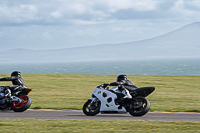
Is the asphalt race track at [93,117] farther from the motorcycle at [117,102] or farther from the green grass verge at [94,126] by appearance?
the green grass verge at [94,126]

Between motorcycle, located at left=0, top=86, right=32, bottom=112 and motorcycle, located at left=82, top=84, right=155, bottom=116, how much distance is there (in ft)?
9.93

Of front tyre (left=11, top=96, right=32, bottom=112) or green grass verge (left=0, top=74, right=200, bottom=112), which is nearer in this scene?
front tyre (left=11, top=96, right=32, bottom=112)

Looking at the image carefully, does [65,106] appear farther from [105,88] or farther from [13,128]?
[13,128]

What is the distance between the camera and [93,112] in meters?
13.2

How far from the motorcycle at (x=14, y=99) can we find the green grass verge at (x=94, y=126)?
91.3 inches

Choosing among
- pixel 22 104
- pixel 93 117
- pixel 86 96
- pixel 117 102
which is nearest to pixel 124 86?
pixel 117 102

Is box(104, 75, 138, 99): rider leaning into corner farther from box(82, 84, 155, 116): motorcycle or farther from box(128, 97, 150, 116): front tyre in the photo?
box(128, 97, 150, 116): front tyre

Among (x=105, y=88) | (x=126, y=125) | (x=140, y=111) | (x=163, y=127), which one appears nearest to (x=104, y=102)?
(x=105, y=88)

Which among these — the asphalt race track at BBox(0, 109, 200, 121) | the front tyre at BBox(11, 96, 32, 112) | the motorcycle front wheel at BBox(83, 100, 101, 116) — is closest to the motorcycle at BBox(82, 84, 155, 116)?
the motorcycle front wheel at BBox(83, 100, 101, 116)

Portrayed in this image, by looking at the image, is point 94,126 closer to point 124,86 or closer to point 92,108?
point 92,108

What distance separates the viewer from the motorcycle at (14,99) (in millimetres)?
14241

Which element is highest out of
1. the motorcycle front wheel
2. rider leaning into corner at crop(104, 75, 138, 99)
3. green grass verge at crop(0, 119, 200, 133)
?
rider leaning into corner at crop(104, 75, 138, 99)

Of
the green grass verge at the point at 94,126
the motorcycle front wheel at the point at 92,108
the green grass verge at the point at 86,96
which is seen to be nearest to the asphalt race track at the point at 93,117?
the motorcycle front wheel at the point at 92,108

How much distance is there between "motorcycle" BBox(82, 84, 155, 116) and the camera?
12461 millimetres
